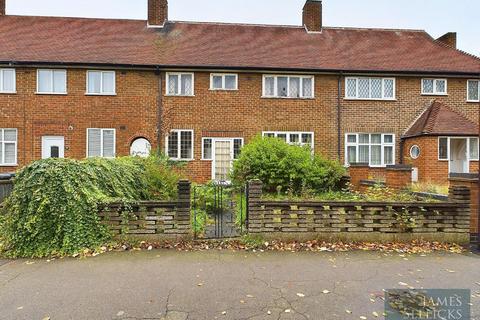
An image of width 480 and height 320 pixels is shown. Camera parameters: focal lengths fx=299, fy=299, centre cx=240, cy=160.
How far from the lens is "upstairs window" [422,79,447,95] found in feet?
50.5

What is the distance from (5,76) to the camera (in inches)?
551

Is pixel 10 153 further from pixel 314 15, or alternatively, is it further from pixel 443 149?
pixel 443 149

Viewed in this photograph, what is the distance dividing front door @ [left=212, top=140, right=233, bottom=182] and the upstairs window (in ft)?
34.2

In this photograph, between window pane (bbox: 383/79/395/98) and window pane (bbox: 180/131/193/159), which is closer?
window pane (bbox: 180/131/193/159)

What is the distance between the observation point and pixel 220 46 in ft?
53.8

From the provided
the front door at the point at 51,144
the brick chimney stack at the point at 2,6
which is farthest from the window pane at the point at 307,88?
the brick chimney stack at the point at 2,6

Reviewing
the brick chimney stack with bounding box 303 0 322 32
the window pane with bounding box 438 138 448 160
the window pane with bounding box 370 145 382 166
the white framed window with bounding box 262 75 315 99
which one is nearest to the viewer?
the window pane with bounding box 438 138 448 160

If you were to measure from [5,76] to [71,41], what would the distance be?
3619 mm

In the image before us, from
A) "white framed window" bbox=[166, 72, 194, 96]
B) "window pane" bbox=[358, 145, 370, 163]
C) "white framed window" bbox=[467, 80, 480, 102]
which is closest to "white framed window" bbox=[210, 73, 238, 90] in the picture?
"white framed window" bbox=[166, 72, 194, 96]

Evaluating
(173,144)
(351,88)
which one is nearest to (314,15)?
(351,88)

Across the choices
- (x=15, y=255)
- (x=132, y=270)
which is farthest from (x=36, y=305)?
(x=15, y=255)

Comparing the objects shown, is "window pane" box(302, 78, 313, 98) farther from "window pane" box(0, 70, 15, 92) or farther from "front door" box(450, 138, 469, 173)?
"window pane" box(0, 70, 15, 92)

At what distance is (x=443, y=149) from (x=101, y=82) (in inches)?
638

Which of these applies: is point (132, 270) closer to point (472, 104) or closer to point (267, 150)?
point (267, 150)
